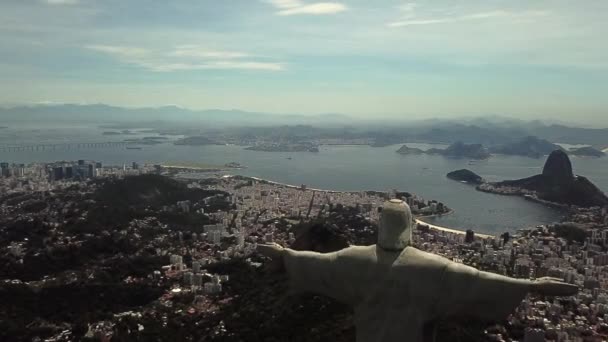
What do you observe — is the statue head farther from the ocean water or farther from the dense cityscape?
the ocean water

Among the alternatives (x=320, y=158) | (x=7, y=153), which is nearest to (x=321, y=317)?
(x=320, y=158)

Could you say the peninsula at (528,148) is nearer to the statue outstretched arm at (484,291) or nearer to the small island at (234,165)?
the small island at (234,165)

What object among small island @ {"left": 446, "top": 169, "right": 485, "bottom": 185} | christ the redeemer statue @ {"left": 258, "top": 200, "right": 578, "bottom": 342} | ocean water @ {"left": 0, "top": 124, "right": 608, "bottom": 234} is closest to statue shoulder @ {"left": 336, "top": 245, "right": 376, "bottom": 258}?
christ the redeemer statue @ {"left": 258, "top": 200, "right": 578, "bottom": 342}

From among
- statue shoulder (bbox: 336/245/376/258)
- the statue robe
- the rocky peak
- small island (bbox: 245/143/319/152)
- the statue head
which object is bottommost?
small island (bbox: 245/143/319/152)

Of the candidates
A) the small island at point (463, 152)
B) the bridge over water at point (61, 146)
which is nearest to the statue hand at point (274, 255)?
the small island at point (463, 152)

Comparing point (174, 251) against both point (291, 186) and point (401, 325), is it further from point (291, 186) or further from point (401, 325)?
point (291, 186)

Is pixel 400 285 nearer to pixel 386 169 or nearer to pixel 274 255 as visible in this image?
pixel 274 255
